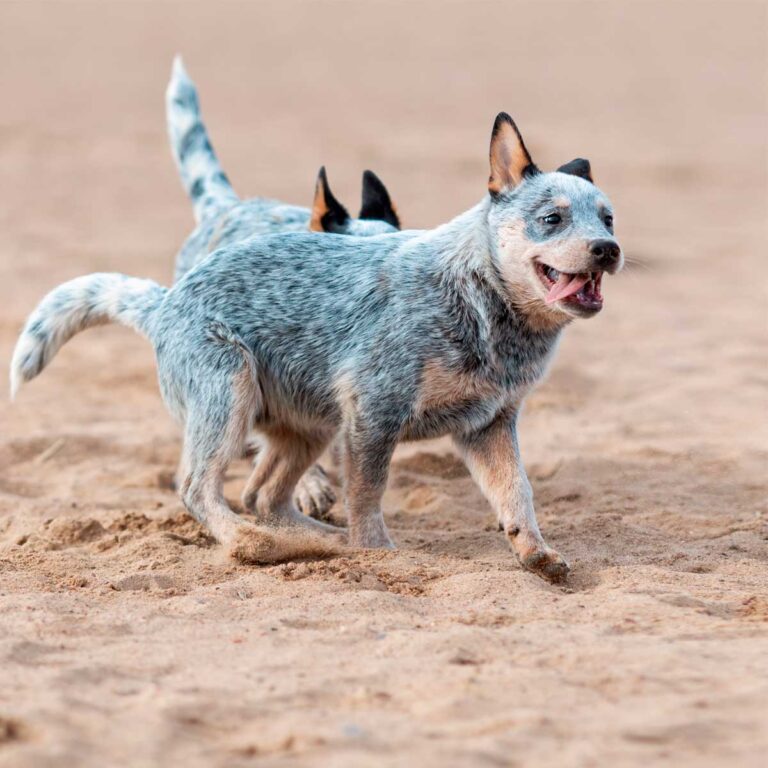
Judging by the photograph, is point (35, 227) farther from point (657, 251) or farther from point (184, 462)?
point (184, 462)

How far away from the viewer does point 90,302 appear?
640 centimetres

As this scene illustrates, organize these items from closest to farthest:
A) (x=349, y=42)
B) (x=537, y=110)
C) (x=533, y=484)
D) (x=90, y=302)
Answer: (x=90, y=302) < (x=533, y=484) < (x=537, y=110) < (x=349, y=42)

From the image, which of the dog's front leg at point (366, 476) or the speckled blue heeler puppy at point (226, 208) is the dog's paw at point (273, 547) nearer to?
the dog's front leg at point (366, 476)

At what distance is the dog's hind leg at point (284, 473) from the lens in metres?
6.57

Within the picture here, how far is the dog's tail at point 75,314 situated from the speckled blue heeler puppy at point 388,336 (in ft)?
0.05

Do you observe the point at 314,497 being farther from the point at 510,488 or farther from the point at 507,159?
the point at 507,159

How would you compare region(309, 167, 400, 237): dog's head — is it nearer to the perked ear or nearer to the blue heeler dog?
the blue heeler dog

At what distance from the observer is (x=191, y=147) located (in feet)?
27.8

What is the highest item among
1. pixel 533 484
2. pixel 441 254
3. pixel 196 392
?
pixel 441 254

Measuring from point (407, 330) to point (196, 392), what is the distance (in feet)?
3.04

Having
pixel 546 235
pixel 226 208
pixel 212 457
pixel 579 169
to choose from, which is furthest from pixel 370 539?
pixel 226 208

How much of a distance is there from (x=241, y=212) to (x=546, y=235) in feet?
8.68

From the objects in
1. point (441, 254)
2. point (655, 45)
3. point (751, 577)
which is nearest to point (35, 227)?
point (441, 254)

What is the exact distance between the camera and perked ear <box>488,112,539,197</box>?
586 cm
